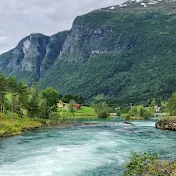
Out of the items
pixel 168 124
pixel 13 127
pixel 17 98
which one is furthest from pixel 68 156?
pixel 17 98

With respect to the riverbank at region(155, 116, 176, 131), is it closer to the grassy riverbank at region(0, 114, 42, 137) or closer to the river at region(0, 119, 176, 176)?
the river at region(0, 119, 176, 176)

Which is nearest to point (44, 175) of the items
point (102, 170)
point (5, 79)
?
point (102, 170)

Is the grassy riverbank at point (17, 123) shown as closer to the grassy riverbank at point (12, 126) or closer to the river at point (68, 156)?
the grassy riverbank at point (12, 126)

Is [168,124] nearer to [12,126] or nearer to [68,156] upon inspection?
[12,126]

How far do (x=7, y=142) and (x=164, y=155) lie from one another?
34.2 metres

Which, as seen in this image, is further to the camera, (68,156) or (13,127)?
(13,127)

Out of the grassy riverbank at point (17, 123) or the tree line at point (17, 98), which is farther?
the tree line at point (17, 98)

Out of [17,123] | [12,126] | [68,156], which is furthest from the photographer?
[17,123]

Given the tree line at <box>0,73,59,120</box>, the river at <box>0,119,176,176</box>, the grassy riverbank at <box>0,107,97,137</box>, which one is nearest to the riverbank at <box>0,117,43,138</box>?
the grassy riverbank at <box>0,107,97,137</box>

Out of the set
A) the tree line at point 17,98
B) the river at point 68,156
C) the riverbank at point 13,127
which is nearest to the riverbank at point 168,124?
the river at point 68,156

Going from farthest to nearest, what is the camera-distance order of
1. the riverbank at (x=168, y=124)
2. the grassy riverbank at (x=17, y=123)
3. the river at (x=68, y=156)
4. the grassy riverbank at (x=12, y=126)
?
the riverbank at (x=168, y=124)
the grassy riverbank at (x=17, y=123)
the grassy riverbank at (x=12, y=126)
the river at (x=68, y=156)

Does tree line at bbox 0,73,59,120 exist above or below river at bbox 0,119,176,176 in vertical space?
above

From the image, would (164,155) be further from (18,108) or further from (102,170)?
(18,108)

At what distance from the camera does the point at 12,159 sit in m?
49.6
